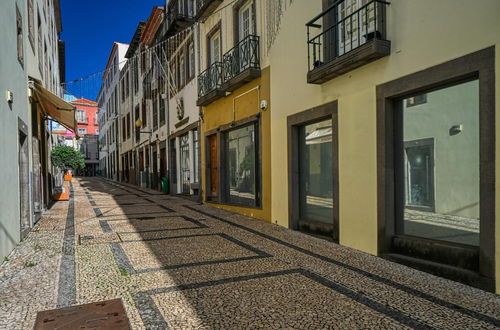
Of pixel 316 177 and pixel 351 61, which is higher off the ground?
pixel 351 61

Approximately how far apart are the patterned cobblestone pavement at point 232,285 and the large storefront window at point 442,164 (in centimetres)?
72

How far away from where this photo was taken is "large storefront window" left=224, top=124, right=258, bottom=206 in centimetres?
946

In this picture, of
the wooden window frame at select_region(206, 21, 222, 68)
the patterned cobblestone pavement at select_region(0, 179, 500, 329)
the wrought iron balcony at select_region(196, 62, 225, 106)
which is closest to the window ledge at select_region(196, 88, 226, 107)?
the wrought iron balcony at select_region(196, 62, 225, 106)

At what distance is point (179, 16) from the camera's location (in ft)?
45.3

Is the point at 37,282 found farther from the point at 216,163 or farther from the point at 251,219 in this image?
the point at 216,163

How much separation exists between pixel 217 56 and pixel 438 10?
335 inches

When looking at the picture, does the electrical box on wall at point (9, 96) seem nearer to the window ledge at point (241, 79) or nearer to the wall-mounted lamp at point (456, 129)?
the window ledge at point (241, 79)

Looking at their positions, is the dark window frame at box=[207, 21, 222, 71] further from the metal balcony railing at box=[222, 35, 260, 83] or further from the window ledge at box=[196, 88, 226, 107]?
the window ledge at box=[196, 88, 226, 107]

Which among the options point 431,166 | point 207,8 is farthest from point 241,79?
point 431,166

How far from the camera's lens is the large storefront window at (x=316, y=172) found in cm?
666

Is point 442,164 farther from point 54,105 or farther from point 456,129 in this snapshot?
point 54,105

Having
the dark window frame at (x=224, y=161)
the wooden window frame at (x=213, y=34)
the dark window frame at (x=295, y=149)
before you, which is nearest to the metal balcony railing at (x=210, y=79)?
the wooden window frame at (x=213, y=34)

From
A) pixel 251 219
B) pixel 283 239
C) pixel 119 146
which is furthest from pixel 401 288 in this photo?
pixel 119 146

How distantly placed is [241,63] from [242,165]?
287 cm
